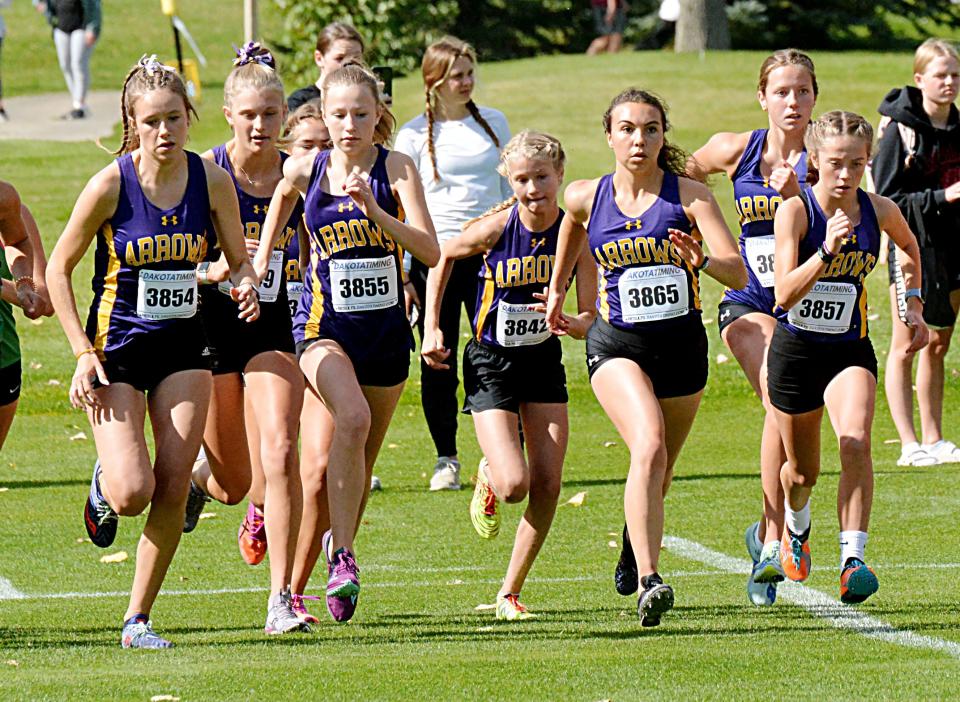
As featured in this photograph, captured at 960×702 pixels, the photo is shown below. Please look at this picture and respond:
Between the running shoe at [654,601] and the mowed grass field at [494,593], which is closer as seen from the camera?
the mowed grass field at [494,593]

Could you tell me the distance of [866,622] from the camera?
698 cm

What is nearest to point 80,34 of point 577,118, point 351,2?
point 351,2

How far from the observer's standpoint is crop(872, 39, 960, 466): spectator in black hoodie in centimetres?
1037

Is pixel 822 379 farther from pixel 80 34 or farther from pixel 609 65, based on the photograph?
pixel 609 65

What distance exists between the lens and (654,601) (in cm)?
656

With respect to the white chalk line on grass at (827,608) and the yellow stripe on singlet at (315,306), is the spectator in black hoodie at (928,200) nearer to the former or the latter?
the white chalk line on grass at (827,608)

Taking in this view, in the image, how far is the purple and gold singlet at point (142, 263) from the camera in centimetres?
660

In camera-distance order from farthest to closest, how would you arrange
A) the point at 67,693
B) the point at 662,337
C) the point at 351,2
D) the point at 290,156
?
the point at 351,2
the point at 290,156
the point at 662,337
the point at 67,693

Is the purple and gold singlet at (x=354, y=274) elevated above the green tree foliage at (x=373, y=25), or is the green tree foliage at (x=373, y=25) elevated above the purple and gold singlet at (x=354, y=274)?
the purple and gold singlet at (x=354, y=274)

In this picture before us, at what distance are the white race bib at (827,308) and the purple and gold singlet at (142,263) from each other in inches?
92.2

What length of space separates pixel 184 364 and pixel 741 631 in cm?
230

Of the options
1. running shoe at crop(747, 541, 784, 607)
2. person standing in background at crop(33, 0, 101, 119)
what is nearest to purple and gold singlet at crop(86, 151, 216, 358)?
Result: running shoe at crop(747, 541, 784, 607)

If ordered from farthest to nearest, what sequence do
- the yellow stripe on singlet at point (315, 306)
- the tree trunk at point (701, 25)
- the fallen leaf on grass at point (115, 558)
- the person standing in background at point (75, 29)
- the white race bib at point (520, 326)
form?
the tree trunk at point (701, 25), the person standing in background at point (75, 29), the fallen leaf on grass at point (115, 558), the white race bib at point (520, 326), the yellow stripe on singlet at point (315, 306)

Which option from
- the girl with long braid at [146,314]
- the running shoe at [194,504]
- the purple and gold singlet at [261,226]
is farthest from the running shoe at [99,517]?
the girl with long braid at [146,314]
